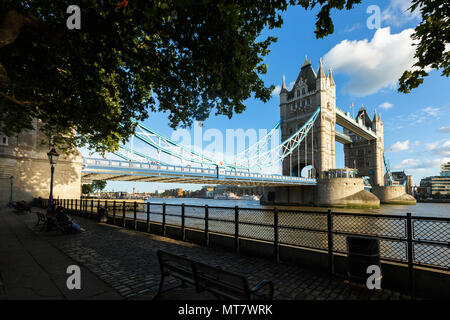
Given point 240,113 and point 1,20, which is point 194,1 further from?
point 240,113

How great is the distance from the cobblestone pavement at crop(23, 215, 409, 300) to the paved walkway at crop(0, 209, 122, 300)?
201mm

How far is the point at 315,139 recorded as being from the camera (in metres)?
55.8

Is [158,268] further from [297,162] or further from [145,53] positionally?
[297,162]

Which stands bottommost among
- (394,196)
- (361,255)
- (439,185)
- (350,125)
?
(394,196)

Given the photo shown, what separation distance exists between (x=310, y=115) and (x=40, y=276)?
5993cm

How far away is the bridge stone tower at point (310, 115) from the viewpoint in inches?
2124

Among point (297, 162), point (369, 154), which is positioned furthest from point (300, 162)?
point (369, 154)

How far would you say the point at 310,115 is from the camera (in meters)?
57.1

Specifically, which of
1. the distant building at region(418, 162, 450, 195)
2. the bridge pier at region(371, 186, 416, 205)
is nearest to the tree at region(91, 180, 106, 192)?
the bridge pier at region(371, 186, 416, 205)

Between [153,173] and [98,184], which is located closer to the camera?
[153,173]

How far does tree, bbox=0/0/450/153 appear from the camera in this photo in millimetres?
3795
